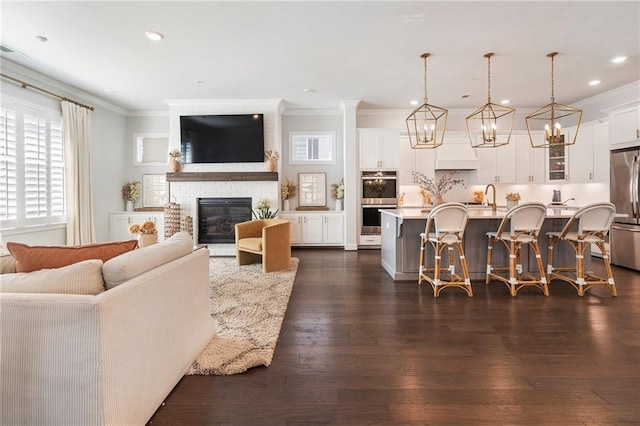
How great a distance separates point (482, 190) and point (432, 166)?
1.27 m

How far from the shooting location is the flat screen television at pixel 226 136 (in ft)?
20.0

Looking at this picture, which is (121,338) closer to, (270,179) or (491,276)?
(491,276)

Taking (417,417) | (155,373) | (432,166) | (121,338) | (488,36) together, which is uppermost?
(488,36)

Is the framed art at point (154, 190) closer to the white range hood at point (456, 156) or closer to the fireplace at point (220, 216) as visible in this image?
the fireplace at point (220, 216)

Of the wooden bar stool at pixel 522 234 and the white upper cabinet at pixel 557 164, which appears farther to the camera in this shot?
the white upper cabinet at pixel 557 164

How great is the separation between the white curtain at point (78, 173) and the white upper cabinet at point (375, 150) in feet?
16.1

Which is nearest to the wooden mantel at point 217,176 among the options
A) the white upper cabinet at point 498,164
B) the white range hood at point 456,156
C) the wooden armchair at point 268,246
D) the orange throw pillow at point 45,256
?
the wooden armchair at point 268,246

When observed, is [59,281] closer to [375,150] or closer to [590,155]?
[375,150]

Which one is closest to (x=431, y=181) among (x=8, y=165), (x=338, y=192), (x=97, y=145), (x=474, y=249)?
(x=338, y=192)

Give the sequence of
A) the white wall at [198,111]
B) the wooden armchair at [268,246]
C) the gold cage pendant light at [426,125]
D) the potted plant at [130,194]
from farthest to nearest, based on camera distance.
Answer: the potted plant at [130,194]
the white wall at [198,111]
the wooden armchair at [268,246]
the gold cage pendant light at [426,125]

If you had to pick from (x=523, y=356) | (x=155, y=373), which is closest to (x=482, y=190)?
(x=523, y=356)

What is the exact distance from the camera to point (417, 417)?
1.57 meters

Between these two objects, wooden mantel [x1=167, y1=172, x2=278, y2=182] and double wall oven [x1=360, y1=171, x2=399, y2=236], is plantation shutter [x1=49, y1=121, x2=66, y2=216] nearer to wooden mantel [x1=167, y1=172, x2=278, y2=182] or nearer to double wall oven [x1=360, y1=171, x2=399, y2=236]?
wooden mantel [x1=167, y1=172, x2=278, y2=182]

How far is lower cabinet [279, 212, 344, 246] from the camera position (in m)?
6.45
